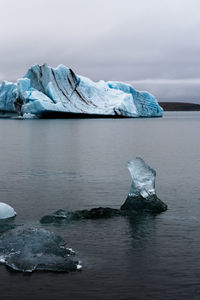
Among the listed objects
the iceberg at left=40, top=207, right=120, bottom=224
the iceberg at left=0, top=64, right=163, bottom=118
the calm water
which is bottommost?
the calm water

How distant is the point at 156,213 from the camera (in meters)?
12.7

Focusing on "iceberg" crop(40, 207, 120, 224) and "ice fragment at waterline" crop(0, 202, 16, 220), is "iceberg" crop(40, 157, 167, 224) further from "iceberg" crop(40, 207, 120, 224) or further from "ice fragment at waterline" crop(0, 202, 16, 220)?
"ice fragment at waterline" crop(0, 202, 16, 220)

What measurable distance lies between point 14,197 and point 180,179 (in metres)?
7.22

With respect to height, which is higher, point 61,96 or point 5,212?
point 61,96

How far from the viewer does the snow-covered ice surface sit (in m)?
8.47

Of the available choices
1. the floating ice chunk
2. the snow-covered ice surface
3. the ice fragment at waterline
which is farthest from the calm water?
the floating ice chunk

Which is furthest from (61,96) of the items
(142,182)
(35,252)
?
(35,252)

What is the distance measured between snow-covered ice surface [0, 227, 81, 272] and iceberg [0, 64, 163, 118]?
209 ft

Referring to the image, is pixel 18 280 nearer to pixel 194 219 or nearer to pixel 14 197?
pixel 194 219

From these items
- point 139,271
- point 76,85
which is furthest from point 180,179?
point 76,85

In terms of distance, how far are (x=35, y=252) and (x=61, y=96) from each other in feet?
232

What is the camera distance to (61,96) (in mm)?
78438

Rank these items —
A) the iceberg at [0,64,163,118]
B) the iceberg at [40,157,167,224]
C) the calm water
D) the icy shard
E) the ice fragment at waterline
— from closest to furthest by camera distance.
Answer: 1. the calm water
2. the ice fragment at waterline
3. the iceberg at [40,157,167,224]
4. the icy shard
5. the iceberg at [0,64,163,118]

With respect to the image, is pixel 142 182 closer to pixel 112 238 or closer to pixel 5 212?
pixel 112 238
